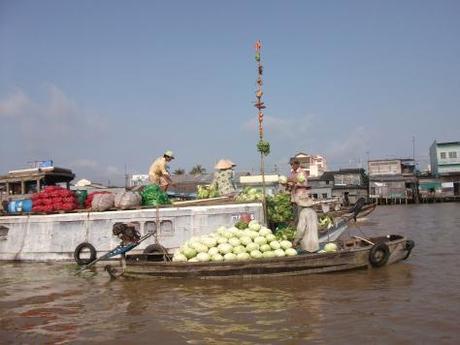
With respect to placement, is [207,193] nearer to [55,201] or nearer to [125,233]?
[125,233]

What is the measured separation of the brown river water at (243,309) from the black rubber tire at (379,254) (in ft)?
0.97

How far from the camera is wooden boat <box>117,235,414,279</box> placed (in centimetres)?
928

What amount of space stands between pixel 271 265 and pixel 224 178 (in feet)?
18.2

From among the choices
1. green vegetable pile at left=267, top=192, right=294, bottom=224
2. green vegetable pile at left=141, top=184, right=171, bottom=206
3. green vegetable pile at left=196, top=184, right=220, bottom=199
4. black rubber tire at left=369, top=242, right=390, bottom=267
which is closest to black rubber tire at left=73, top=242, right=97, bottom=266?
green vegetable pile at left=141, top=184, right=171, bottom=206

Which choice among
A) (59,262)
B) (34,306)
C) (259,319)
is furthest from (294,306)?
(59,262)

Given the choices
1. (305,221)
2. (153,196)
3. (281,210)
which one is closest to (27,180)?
(153,196)

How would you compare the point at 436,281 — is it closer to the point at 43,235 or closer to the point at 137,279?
the point at 137,279

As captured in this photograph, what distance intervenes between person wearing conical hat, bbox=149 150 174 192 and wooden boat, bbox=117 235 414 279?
367 cm

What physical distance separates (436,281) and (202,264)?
452cm

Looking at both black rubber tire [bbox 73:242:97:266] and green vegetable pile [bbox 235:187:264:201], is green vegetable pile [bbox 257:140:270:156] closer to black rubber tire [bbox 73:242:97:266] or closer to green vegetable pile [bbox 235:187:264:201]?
green vegetable pile [bbox 235:187:264:201]

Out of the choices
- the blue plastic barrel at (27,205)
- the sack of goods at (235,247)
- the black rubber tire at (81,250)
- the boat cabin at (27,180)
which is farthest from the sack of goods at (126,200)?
the boat cabin at (27,180)

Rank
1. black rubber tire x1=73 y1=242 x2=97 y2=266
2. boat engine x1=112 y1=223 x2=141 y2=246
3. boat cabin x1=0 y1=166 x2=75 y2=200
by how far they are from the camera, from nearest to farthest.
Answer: boat engine x1=112 y1=223 x2=141 y2=246
black rubber tire x1=73 y1=242 x2=97 y2=266
boat cabin x1=0 y1=166 x2=75 y2=200

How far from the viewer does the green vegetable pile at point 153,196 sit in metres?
12.8

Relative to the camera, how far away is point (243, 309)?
7.25 m
